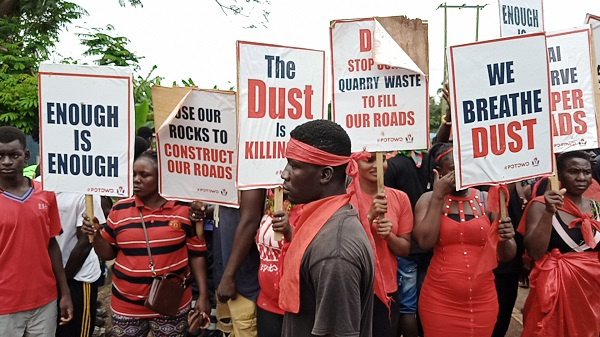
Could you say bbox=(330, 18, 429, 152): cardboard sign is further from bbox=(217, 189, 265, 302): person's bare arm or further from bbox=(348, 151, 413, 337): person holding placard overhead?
bbox=(217, 189, 265, 302): person's bare arm

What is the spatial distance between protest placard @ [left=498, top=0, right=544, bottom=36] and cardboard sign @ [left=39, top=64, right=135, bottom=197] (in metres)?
3.54

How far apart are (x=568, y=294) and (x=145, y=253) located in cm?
295

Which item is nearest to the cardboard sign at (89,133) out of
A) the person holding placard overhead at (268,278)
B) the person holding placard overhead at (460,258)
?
the person holding placard overhead at (268,278)

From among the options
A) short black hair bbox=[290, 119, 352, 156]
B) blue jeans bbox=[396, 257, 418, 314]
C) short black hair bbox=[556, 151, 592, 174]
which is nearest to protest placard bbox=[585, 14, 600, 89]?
short black hair bbox=[556, 151, 592, 174]

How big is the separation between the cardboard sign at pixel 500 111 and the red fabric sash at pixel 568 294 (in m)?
0.77

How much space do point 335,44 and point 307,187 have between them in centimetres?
182

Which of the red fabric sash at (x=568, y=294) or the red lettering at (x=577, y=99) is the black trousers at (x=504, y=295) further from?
the red lettering at (x=577, y=99)

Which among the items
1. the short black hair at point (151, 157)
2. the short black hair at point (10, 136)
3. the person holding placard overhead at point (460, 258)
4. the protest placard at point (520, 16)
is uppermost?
the protest placard at point (520, 16)

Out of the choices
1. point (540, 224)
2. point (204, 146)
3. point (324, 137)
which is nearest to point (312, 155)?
point (324, 137)

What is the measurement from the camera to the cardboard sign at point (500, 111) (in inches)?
133

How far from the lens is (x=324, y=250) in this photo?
2053 mm

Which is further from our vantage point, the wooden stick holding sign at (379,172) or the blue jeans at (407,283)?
the blue jeans at (407,283)

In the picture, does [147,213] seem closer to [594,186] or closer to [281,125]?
[281,125]

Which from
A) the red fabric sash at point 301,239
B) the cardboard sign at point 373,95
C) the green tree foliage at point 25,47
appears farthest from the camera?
the green tree foliage at point 25,47
